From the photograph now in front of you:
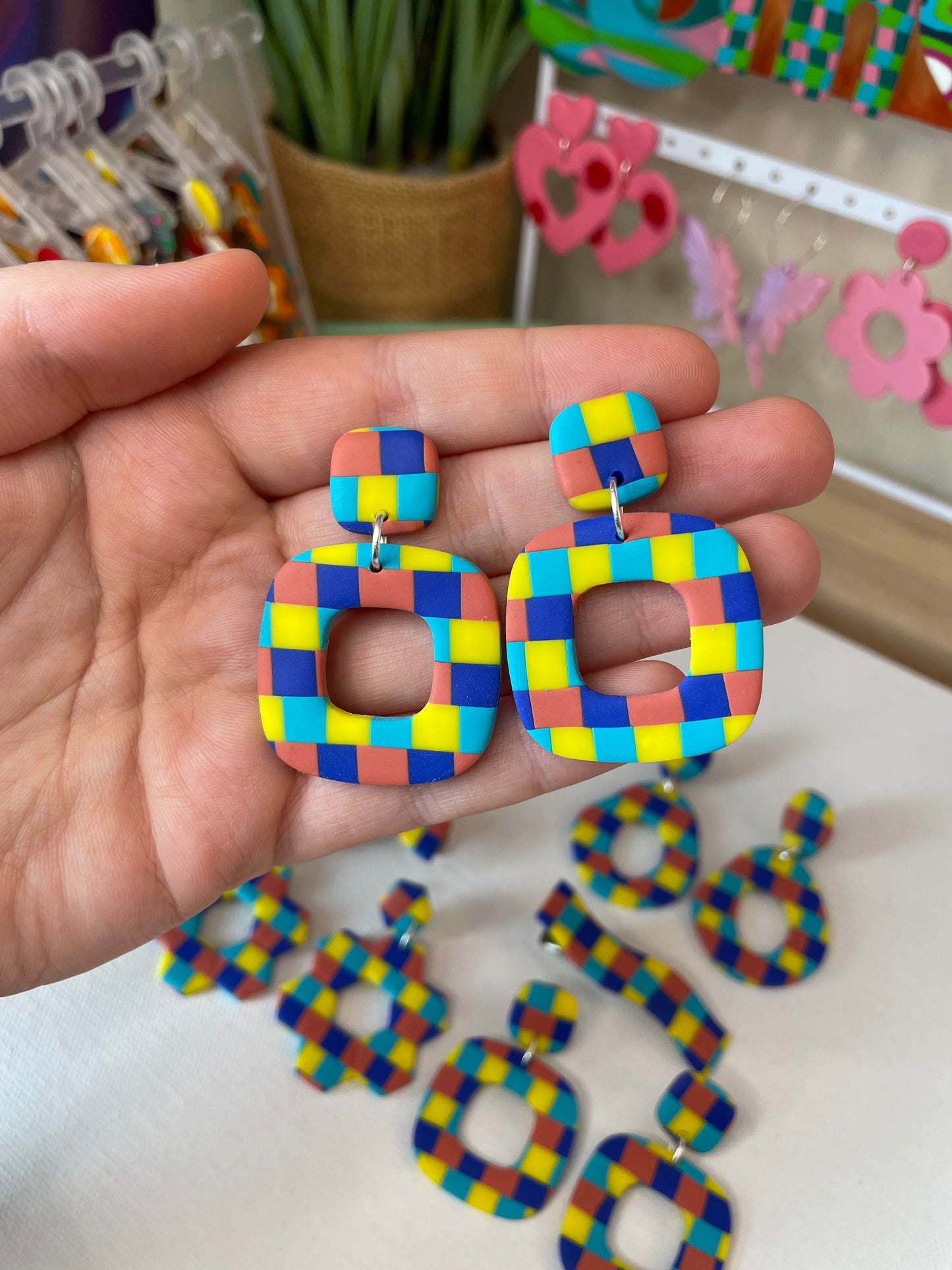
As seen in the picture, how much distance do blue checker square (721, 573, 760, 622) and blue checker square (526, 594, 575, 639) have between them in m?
0.16

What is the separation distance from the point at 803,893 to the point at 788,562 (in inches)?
17.1

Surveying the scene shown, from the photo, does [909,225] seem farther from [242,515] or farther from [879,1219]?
[879,1219]

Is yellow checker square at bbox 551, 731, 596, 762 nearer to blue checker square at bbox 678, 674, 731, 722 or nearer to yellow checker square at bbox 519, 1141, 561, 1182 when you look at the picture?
blue checker square at bbox 678, 674, 731, 722

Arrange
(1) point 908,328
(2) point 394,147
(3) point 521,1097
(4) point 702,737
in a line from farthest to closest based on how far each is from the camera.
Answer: (2) point 394,147, (1) point 908,328, (3) point 521,1097, (4) point 702,737

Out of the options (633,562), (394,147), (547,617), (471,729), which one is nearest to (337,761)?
(471,729)

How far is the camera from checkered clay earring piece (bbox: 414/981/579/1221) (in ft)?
3.43

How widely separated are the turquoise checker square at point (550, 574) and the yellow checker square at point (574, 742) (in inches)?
5.3

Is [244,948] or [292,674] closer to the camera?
[292,674]

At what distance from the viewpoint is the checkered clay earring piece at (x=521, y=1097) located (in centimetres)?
104

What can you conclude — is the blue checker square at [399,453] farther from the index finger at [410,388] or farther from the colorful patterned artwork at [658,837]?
the colorful patterned artwork at [658,837]

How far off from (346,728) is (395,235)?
3.55 feet

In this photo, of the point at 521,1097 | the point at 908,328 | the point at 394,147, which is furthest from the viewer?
the point at 394,147

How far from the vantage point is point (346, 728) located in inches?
39.9

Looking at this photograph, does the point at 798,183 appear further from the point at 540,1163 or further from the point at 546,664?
the point at 540,1163
